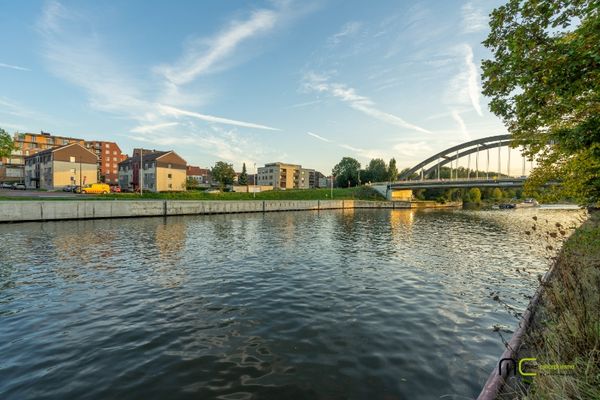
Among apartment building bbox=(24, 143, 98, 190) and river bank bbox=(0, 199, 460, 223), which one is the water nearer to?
river bank bbox=(0, 199, 460, 223)

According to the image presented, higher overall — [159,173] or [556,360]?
[159,173]

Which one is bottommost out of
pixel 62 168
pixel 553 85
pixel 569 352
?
pixel 569 352

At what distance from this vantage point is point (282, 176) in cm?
14662

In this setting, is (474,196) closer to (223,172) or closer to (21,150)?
(223,172)

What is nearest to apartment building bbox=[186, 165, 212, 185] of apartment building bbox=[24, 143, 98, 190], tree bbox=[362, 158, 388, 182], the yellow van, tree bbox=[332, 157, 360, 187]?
apartment building bbox=[24, 143, 98, 190]

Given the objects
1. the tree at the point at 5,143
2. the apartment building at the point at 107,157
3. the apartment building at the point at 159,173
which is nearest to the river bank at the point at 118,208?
the tree at the point at 5,143

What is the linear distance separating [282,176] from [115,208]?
110 meters

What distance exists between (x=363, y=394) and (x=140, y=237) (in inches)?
949

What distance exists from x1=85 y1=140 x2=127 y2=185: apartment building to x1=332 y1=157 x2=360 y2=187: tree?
316ft

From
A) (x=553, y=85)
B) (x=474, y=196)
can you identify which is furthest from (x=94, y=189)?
(x=474, y=196)

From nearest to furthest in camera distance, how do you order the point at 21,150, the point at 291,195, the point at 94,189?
1. the point at 94,189
2. the point at 291,195
3. the point at 21,150

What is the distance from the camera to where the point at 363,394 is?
547 centimetres

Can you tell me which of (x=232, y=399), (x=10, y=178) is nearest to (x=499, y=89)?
(x=232, y=399)

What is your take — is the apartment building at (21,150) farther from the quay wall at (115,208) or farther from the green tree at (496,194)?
the green tree at (496,194)
